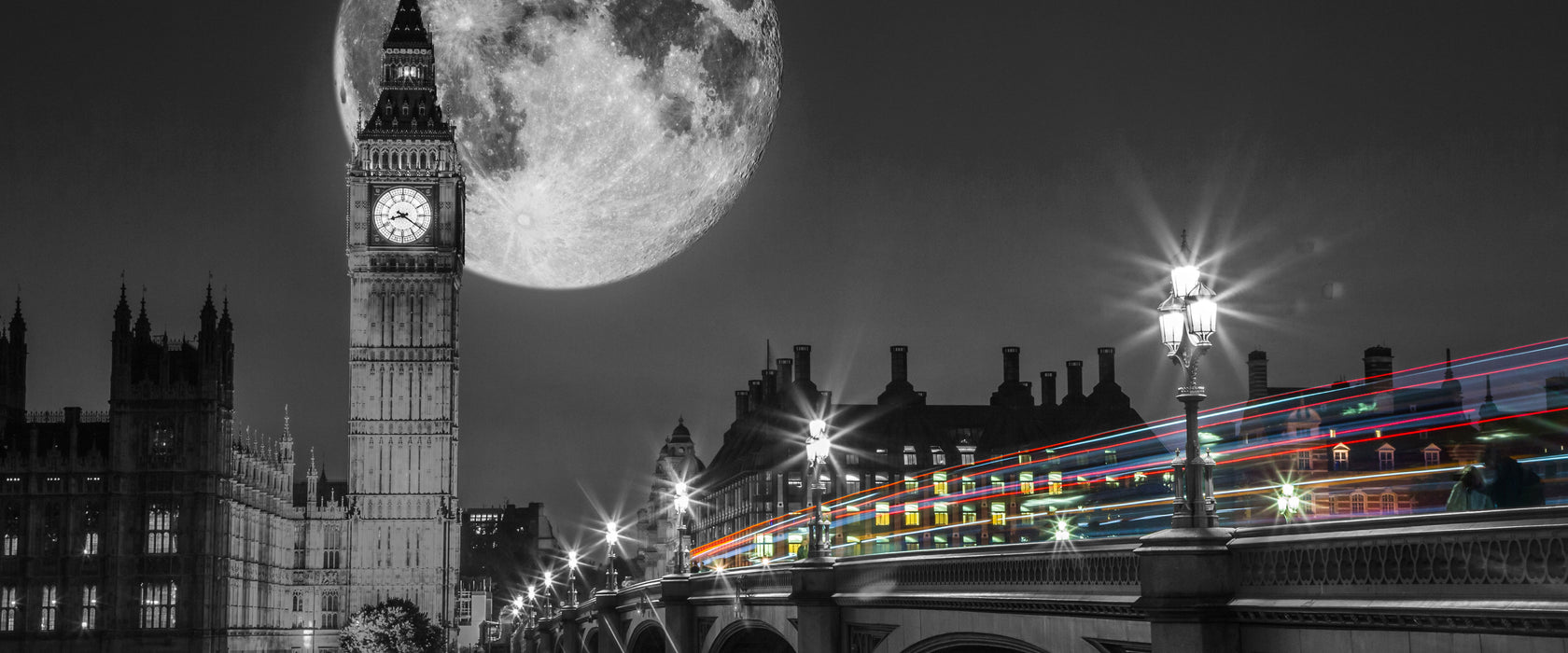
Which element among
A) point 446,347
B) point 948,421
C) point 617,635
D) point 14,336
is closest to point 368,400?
point 446,347

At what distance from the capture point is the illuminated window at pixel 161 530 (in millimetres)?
104562

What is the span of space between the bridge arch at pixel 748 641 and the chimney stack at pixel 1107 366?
91.2 metres

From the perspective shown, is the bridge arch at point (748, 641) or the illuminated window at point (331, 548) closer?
the bridge arch at point (748, 641)

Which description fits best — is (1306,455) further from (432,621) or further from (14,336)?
(14,336)

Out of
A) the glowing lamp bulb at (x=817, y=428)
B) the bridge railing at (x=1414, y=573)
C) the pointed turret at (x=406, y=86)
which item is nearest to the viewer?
the bridge railing at (x=1414, y=573)

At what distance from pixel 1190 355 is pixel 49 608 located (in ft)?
323

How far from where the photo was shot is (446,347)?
130000 mm

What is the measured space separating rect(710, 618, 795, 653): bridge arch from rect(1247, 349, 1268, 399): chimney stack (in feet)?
200

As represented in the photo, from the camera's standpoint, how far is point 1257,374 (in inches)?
4102

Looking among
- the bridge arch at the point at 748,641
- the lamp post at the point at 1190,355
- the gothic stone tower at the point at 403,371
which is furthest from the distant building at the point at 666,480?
the lamp post at the point at 1190,355

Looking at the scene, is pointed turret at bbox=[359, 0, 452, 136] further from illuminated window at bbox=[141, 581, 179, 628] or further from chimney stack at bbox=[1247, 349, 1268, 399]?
chimney stack at bbox=[1247, 349, 1268, 399]

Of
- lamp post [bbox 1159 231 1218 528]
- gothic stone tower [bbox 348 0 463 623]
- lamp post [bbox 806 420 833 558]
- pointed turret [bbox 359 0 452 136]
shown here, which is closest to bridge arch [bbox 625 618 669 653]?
lamp post [bbox 806 420 833 558]

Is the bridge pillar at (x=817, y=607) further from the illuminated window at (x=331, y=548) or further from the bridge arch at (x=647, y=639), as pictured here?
the illuminated window at (x=331, y=548)

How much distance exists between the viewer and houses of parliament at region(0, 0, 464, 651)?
340 feet
